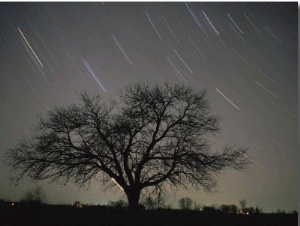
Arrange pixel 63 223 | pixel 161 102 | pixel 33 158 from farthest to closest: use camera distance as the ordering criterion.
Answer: pixel 161 102, pixel 33 158, pixel 63 223

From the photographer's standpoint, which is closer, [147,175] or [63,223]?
[63,223]

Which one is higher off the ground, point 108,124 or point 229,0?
point 229,0

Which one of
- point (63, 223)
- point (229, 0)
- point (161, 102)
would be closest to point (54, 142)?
point (161, 102)

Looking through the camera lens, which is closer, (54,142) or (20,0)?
(20,0)

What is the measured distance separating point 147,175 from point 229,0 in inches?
306

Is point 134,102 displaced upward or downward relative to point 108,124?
upward

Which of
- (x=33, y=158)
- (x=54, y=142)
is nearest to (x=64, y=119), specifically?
(x=54, y=142)

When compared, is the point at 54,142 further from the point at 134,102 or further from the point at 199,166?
the point at 199,166

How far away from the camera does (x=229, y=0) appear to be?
8711 mm

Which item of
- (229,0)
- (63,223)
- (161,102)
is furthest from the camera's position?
(161,102)

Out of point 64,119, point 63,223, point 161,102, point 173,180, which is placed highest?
point 161,102

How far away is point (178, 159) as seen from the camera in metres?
14.0

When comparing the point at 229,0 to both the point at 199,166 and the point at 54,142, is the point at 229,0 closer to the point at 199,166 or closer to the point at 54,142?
the point at 199,166

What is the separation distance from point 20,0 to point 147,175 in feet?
26.1
